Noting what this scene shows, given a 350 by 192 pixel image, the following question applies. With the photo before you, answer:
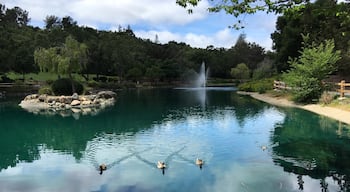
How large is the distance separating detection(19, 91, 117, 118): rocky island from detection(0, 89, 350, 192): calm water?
15.6 feet

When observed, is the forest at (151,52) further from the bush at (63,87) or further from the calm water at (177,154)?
the calm water at (177,154)

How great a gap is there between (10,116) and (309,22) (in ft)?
94.6

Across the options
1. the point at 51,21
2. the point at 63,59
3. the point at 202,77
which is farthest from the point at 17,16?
the point at 63,59

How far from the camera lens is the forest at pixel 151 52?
Result: 1443 inches

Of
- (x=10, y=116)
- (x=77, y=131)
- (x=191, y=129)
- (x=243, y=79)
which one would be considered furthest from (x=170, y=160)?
(x=243, y=79)

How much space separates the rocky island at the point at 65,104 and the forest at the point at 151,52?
357 cm

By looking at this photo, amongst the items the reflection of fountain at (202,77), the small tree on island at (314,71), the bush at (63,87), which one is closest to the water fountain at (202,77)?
the reflection of fountain at (202,77)

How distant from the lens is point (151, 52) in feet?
249

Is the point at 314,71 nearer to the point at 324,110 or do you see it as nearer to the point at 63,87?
the point at 324,110

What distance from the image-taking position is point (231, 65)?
7662 cm

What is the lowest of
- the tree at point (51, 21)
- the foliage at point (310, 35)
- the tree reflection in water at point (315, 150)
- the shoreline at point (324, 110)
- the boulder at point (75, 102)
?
the tree reflection in water at point (315, 150)

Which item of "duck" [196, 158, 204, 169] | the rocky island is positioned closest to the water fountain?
the rocky island

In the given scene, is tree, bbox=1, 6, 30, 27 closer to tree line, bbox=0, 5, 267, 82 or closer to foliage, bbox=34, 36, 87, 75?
tree line, bbox=0, 5, 267, 82

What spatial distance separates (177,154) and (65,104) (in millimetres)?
17978
